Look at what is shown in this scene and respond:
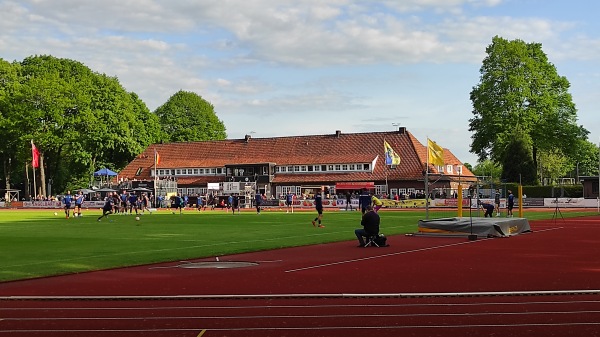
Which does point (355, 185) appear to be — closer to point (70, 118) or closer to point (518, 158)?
point (518, 158)

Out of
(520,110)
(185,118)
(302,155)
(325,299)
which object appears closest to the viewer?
(325,299)

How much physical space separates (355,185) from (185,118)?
142 feet

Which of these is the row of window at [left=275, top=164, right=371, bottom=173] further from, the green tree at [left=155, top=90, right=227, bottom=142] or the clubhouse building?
the green tree at [left=155, top=90, right=227, bottom=142]

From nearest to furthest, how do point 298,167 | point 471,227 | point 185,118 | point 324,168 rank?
1. point 471,227
2. point 324,168
3. point 298,167
4. point 185,118

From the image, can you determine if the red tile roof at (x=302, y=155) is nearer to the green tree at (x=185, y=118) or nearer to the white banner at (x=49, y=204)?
the green tree at (x=185, y=118)

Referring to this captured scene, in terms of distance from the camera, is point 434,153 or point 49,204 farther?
point 49,204

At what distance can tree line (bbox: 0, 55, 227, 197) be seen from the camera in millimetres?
89938

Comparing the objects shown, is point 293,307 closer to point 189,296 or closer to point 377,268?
point 189,296

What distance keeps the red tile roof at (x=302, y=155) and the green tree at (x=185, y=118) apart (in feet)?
34.3

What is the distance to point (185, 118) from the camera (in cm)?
12594

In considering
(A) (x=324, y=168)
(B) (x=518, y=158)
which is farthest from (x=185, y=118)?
(B) (x=518, y=158)

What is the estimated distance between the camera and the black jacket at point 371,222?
25.3m

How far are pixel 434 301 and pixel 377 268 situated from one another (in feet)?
19.4

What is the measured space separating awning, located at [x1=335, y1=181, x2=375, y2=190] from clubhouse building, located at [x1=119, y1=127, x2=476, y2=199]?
0.42ft
